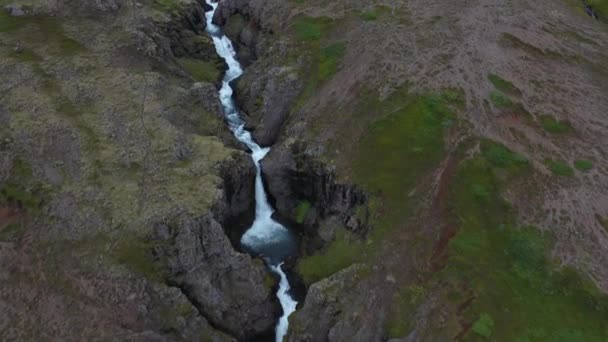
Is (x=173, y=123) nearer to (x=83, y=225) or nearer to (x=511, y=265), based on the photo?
(x=83, y=225)

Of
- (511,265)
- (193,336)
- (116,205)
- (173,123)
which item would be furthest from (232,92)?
(511,265)

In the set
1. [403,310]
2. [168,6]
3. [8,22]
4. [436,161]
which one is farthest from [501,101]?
[8,22]

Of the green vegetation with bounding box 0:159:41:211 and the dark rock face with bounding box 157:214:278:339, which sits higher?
the green vegetation with bounding box 0:159:41:211

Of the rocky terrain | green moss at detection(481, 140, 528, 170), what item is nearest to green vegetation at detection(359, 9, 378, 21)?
the rocky terrain

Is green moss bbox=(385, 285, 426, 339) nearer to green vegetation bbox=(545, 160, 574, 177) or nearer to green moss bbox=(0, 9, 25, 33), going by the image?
green vegetation bbox=(545, 160, 574, 177)

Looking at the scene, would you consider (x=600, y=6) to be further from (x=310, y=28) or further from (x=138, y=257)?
(x=138, y=257)

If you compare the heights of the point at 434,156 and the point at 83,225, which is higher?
the point at 434,156
